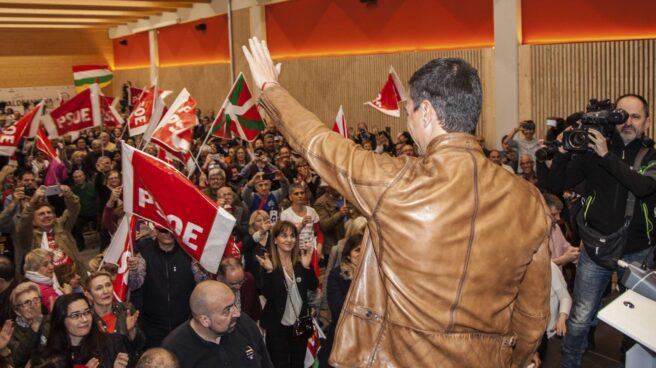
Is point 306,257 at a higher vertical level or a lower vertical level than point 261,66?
lower

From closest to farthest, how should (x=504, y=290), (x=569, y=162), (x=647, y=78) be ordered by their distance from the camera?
(x=504, y=290) < (x=569, y=162) < (x=647, y=78)

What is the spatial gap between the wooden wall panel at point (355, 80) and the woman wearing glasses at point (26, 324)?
37.0ft

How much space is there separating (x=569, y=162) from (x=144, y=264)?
3.45 metres

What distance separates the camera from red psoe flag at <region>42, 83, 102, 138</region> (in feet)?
40.0

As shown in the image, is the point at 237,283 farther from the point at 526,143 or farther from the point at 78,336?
the point at 526,143

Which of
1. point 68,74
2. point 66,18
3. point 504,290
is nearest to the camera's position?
point 504,290

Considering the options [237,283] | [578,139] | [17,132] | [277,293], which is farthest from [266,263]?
[17,132]

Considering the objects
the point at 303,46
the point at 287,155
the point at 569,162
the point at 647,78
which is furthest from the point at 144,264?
the point at 303,46

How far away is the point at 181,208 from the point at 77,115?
8069mm

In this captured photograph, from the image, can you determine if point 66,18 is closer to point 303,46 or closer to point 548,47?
point 303,46

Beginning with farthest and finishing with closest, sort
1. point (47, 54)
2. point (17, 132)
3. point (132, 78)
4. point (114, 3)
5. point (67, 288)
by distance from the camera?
point (47, 54)
point (132, 78)
point (114, 3)
point (17, 132)
point (67, 288)

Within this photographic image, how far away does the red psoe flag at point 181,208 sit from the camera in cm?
497

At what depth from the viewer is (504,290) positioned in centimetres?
203

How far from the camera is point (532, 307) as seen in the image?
2193 millimetres
